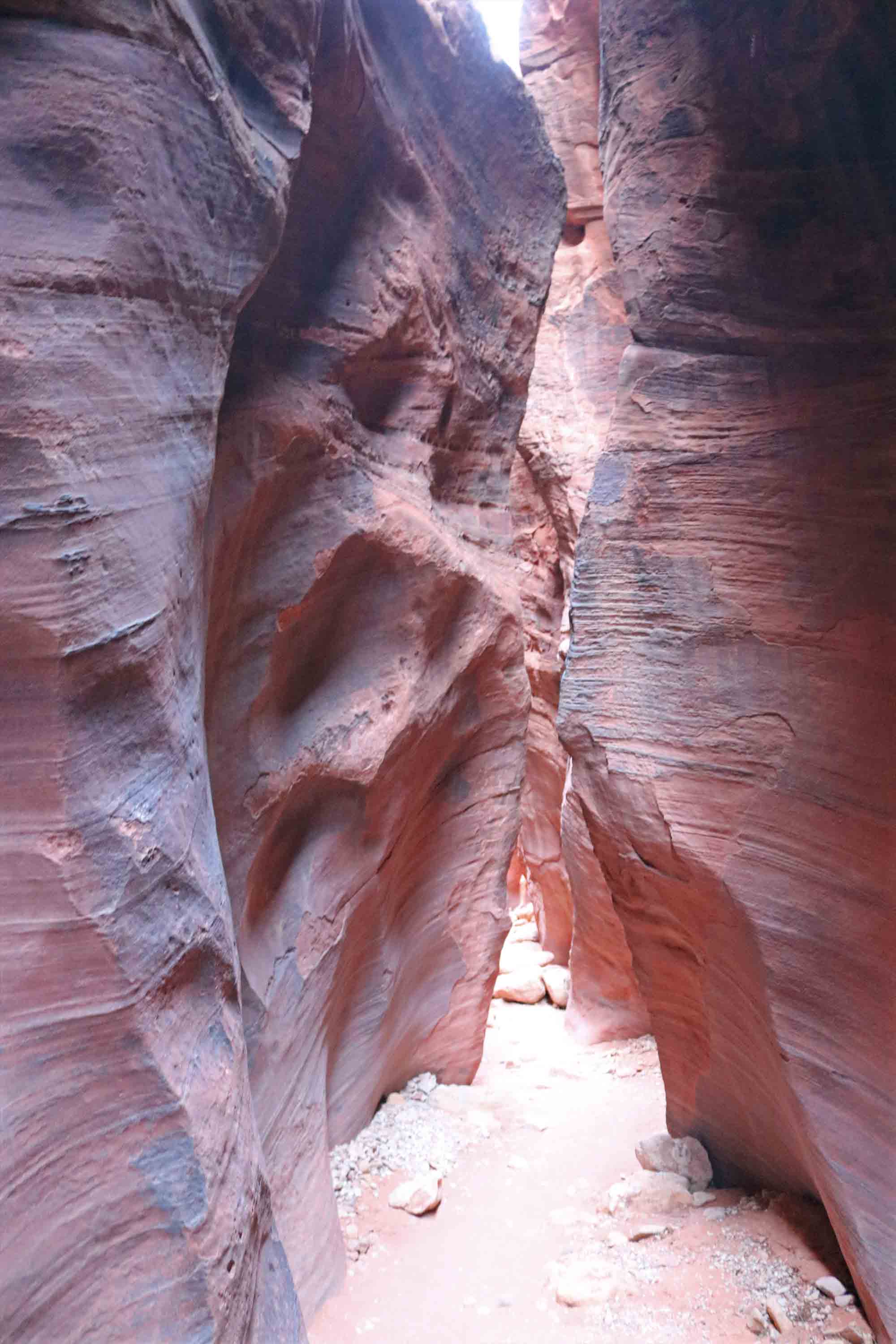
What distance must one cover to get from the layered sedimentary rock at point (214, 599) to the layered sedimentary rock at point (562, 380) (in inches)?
192

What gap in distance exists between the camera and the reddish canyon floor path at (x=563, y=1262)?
3338 millimetres

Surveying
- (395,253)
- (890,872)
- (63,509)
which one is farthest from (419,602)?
(63,509)

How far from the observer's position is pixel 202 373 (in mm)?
2377

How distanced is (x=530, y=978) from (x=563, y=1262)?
20.5ft

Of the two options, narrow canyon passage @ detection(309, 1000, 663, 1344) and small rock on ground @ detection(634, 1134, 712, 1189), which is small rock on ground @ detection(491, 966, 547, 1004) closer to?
narrow canyon passage @ detection(309, 1000, 663, 1344)

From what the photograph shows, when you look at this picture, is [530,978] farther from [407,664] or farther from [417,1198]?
[407,664]

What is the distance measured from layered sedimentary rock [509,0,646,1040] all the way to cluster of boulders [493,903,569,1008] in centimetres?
39

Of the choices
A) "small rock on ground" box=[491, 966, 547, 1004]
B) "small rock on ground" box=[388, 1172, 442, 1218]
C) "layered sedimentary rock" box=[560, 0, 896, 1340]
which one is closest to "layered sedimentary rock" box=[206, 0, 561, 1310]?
"small rock on ground" box=[388, 1172, 442, 1218]

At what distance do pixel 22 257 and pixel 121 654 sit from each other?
0.78m

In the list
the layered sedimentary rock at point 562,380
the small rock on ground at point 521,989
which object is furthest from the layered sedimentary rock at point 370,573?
the small rock on ground at point 521,989

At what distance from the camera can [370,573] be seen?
152 inches

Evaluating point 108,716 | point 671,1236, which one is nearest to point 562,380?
point 671,1236

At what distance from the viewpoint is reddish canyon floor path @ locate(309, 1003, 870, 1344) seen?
3.34m

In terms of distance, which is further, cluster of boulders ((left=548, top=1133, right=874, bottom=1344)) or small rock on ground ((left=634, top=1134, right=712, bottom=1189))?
small rock on ground ((left=634, top=1134, right=712, bottom=1189))
